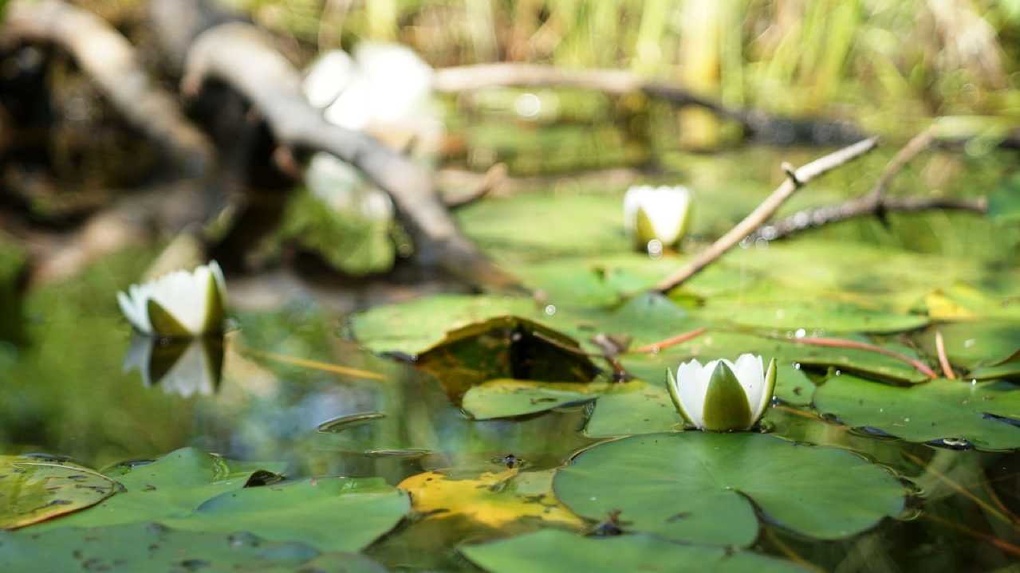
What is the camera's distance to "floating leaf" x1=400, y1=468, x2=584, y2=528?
0.83 m

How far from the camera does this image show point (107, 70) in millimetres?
3014

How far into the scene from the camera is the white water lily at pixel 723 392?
974 mm

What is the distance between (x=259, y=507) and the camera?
824mm

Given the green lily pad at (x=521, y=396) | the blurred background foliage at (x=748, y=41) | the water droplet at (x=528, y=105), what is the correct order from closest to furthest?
the green lily pad at (x=521, y=396) → the blurred background foliage at (x=748, y=41) → the water droplet at (x=528, y=105)

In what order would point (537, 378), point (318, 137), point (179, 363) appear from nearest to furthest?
point (537, 378) < point (179, 363) < point (318, 137)

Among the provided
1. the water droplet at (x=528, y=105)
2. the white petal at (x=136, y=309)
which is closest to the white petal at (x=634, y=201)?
the white petal at (x=136, y=309)

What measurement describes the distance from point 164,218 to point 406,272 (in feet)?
2.64

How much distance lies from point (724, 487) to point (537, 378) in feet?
1.33

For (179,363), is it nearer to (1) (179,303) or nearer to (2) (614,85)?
(1) (179,303)

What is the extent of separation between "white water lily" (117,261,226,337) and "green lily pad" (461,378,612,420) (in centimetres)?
45

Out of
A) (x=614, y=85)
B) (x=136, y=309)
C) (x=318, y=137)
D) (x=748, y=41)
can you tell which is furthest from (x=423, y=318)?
(x=748, y=41)

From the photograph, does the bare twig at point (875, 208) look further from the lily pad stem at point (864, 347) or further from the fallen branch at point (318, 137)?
the fallen branch at point (318, 137)

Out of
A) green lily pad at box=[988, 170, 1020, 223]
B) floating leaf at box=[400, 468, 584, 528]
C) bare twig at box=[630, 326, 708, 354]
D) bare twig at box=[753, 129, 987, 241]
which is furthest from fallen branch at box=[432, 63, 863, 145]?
floating leaf at box=[400, 468, 584, 528]

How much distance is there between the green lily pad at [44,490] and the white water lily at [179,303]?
1.55 feet
